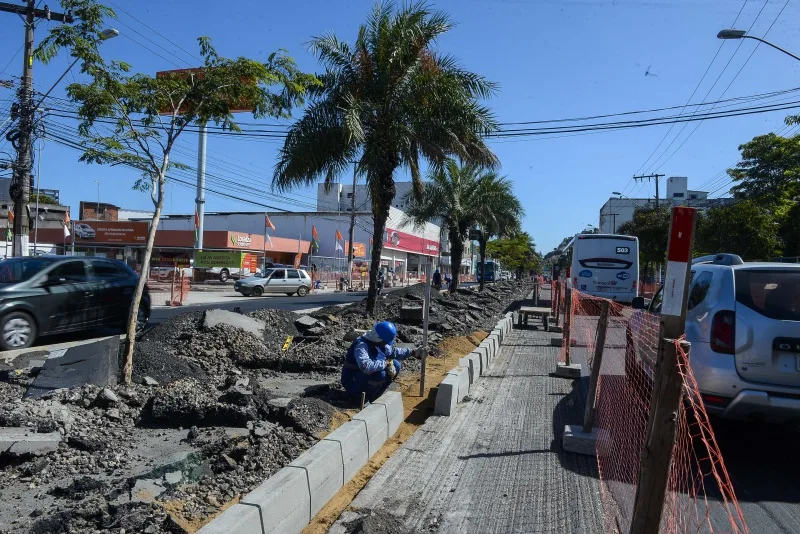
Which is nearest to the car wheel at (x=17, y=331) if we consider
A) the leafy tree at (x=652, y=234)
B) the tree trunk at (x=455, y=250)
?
the tree trunk at (x=455, y=250)

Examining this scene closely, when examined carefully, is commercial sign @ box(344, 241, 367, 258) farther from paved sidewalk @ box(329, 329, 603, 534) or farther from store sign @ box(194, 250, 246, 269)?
paved sidewalk @ box(329, 329, 603, 534)

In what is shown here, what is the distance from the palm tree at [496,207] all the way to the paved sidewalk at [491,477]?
21341 mm

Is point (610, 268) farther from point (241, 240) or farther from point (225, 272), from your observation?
point (241, 240)

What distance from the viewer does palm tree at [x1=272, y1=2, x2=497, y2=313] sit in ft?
44.7

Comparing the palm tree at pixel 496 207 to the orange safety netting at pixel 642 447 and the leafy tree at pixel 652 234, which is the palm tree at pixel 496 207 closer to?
the leafy tree at pixel 652 234

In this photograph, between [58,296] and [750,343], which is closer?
[750,343]

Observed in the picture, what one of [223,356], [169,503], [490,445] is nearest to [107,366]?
[223,356]

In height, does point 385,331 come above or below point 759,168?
below

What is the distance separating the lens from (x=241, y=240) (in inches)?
1919

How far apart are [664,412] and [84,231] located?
53.9 meters

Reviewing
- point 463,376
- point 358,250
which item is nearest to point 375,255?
point 463,376

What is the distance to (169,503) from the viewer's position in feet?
13.4

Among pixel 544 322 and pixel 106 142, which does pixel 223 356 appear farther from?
pixel 544 322

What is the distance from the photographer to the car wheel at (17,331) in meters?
9.62
